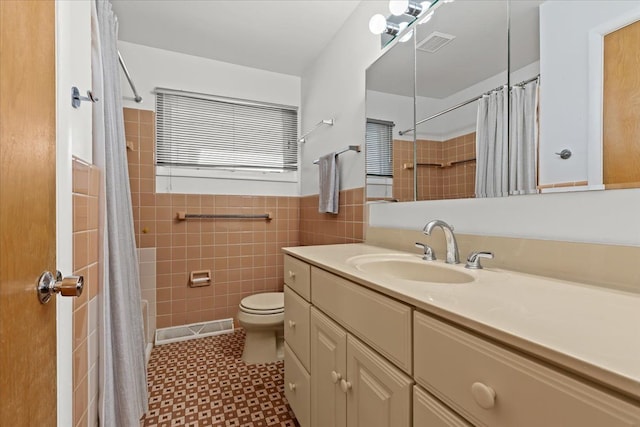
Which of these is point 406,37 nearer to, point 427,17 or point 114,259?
point 427,17

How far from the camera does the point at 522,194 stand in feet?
3.11

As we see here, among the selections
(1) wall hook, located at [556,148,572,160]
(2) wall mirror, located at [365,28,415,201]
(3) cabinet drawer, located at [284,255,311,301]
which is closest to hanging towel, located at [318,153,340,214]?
(2) wall mirror, located at [365,28,415,201]

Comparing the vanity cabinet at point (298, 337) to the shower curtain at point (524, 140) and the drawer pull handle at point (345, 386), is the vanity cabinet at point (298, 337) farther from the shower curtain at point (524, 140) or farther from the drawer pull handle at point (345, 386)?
the shower curtain at point (524, 140)

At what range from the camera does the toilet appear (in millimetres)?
1891

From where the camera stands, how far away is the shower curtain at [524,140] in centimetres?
93

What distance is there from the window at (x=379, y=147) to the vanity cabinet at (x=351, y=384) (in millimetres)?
900

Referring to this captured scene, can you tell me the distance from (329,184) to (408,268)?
40.1 inches

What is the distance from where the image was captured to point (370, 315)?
80cm

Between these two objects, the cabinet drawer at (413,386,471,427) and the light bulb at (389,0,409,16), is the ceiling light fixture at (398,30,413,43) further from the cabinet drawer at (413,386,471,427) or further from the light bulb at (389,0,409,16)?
the cabinet drawer at (413,386,471,427)

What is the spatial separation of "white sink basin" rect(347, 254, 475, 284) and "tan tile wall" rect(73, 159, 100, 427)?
36.0 inches

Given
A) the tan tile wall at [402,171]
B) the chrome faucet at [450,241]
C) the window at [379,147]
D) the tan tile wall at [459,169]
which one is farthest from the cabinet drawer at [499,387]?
the window at [379,147]

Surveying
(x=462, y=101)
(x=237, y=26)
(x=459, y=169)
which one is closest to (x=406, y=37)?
(x=462, y=101)

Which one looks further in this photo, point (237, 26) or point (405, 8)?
point (237, 26)

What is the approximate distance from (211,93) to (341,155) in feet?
4.30
